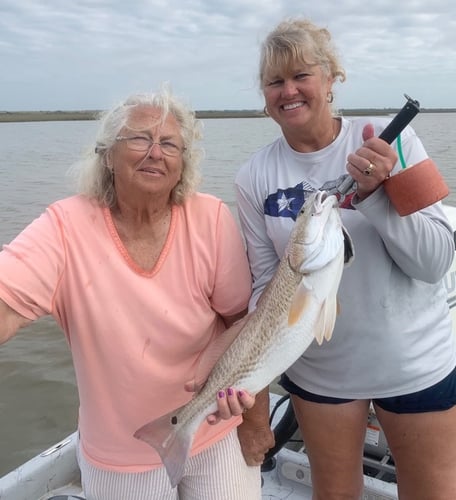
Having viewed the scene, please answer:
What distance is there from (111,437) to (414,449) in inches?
59.6

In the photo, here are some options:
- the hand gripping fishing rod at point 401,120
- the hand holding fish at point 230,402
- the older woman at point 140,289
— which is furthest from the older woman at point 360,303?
the hand holding fish at point 230,402

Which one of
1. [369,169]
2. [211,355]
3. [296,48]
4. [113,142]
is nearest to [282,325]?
[211,355]

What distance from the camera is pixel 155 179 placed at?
2775 mm

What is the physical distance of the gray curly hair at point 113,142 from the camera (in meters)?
2.84

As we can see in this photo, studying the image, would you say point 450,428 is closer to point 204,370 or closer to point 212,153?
point 204,370

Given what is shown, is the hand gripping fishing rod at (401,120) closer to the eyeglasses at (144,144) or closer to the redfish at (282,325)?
the redfish at (282,325)

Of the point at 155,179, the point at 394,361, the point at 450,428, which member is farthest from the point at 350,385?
the point at 155,179

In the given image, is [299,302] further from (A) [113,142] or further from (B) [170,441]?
(A) [113,142]

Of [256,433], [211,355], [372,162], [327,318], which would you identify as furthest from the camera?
[256,433]

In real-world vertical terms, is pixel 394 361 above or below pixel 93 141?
below

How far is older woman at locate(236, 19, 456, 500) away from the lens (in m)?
2.87

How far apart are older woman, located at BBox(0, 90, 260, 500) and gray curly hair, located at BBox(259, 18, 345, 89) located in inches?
19.7

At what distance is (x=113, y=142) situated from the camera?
282 centimetres

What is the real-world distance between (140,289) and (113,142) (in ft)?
2.35
